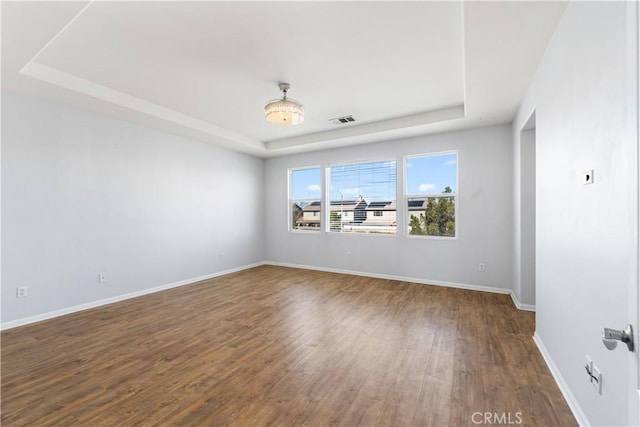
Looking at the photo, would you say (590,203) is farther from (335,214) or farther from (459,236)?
(335,214)

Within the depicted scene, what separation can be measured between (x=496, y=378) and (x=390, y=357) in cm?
81

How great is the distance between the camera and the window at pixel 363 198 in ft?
17.6

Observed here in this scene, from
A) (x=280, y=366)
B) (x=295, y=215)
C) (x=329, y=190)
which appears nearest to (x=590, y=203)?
(x=280, y=366)

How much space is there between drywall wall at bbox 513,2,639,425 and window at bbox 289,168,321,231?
14.3ft

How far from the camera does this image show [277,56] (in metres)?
2.72

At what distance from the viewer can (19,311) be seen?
3.16 m

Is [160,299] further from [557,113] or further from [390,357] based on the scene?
Result: [557,113]

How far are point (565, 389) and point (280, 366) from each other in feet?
6.85

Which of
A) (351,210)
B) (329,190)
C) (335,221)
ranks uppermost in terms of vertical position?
(329,190)

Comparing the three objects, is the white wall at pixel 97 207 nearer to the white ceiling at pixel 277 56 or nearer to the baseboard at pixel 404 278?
the white ceiling at pixel 277 56

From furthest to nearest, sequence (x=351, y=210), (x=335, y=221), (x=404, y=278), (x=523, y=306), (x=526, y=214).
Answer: (x=335, y=221), (x=351, y=210), (x=404, y=278), (x=523, y=306), (x=526, y=214)

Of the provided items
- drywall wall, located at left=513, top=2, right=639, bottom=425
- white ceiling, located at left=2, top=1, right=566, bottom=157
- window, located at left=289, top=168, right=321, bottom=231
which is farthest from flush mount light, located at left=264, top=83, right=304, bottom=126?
window, located at left=289, top=168, right=321, bottom=231

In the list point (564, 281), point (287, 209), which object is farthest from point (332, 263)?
point (564, 281)

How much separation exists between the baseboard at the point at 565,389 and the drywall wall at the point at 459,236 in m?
2.10
